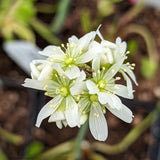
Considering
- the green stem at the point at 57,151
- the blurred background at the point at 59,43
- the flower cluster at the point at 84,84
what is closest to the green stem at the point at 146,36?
the blurred background at the point at 59,43

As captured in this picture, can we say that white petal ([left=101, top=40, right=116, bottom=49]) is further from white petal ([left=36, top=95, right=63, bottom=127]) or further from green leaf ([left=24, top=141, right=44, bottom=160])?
green leaf ([left=24, top=141, right=44, bottom=160])

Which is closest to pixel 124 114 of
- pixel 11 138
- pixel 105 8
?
pixel 11 138

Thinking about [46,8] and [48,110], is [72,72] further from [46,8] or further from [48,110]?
[46,8]

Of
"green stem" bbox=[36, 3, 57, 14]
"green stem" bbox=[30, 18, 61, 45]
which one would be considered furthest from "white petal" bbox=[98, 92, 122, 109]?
"green stem" bbox=[36, 3, 57, 14]

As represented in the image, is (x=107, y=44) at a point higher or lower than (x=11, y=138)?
Answer: higher

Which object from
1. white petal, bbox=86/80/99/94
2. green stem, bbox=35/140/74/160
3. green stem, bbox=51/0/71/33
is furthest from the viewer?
green stem, bbox=51/0/71/33

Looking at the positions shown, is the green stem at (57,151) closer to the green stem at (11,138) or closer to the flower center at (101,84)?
the green stem at (11,138)

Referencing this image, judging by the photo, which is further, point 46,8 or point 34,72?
point 46,8

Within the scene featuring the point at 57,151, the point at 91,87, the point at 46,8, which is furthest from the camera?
the point at 46,8
